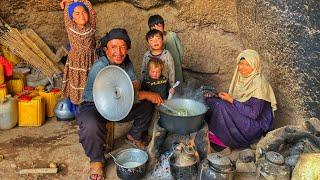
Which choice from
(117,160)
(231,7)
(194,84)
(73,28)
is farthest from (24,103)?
(231,7)

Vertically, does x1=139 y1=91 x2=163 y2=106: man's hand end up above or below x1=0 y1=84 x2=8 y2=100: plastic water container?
above

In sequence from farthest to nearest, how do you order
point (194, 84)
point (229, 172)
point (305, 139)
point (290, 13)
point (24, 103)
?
point (194, 84)
point (24, 103)
point (290, 13)
point (305, 139)
point (229, 172)

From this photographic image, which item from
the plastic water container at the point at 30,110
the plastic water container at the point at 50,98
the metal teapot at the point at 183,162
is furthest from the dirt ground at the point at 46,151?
the metal teapot at the point at 183,162

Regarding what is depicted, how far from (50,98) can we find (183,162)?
7.61 feet

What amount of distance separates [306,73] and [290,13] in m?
0.71

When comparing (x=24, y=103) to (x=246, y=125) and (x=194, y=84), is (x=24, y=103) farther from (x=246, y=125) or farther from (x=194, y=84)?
(x=246, y=125)

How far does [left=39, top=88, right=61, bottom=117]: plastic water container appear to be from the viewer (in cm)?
576

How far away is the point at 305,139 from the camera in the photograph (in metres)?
4.47

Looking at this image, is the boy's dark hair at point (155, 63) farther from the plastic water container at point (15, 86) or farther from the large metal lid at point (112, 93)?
the plastic water container at point (15, 86)

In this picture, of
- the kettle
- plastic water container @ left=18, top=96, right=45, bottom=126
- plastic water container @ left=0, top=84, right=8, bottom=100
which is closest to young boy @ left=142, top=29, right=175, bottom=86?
the kettle

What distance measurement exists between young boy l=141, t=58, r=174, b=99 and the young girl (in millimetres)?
667

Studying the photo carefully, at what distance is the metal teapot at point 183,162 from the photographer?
14.3 ft

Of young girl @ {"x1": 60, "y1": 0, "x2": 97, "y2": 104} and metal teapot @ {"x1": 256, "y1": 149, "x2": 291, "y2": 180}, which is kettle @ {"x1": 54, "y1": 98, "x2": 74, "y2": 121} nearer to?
young girl @ {"x1": 60, "y1": 0, "x2": 97, "y2": 104}

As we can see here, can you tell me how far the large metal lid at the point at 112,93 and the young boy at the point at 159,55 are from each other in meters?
1.07
